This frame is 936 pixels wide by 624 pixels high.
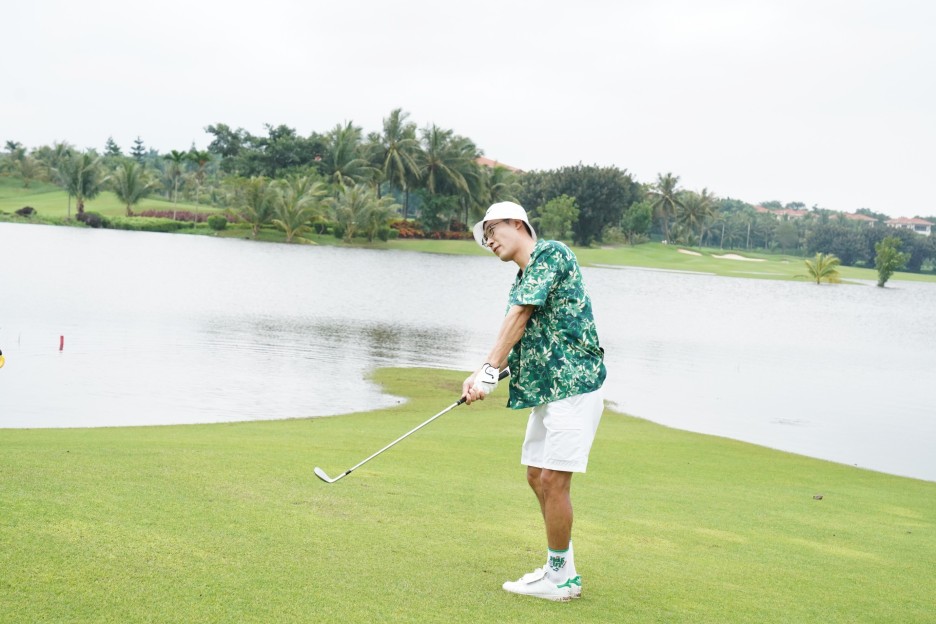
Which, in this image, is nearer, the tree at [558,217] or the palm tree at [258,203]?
the palm tree at [258,203]

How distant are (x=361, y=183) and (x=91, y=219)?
29291mm

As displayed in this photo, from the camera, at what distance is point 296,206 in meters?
91.1

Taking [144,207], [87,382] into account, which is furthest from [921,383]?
[144,207]

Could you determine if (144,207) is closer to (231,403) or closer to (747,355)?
(747,355)

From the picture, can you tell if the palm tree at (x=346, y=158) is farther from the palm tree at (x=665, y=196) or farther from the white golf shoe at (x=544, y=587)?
the white golf shoe at (x=544, y=587)

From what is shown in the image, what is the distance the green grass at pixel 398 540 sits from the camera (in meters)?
4.86

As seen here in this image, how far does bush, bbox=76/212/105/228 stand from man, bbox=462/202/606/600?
10200cm

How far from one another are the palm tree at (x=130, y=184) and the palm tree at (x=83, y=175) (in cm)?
172

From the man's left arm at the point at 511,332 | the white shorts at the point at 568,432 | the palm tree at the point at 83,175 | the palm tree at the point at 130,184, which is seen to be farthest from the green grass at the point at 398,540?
the palm tree at the point at 130,184

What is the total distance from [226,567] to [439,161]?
10653cm

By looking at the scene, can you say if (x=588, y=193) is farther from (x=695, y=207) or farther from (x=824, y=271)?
(x=695, y=207)

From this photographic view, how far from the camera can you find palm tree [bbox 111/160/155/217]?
330ft

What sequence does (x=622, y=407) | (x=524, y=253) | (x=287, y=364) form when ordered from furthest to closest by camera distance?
(x=287, y=364), (x=622, y=407), (x=524, y=253)

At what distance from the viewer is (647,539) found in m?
7.18
